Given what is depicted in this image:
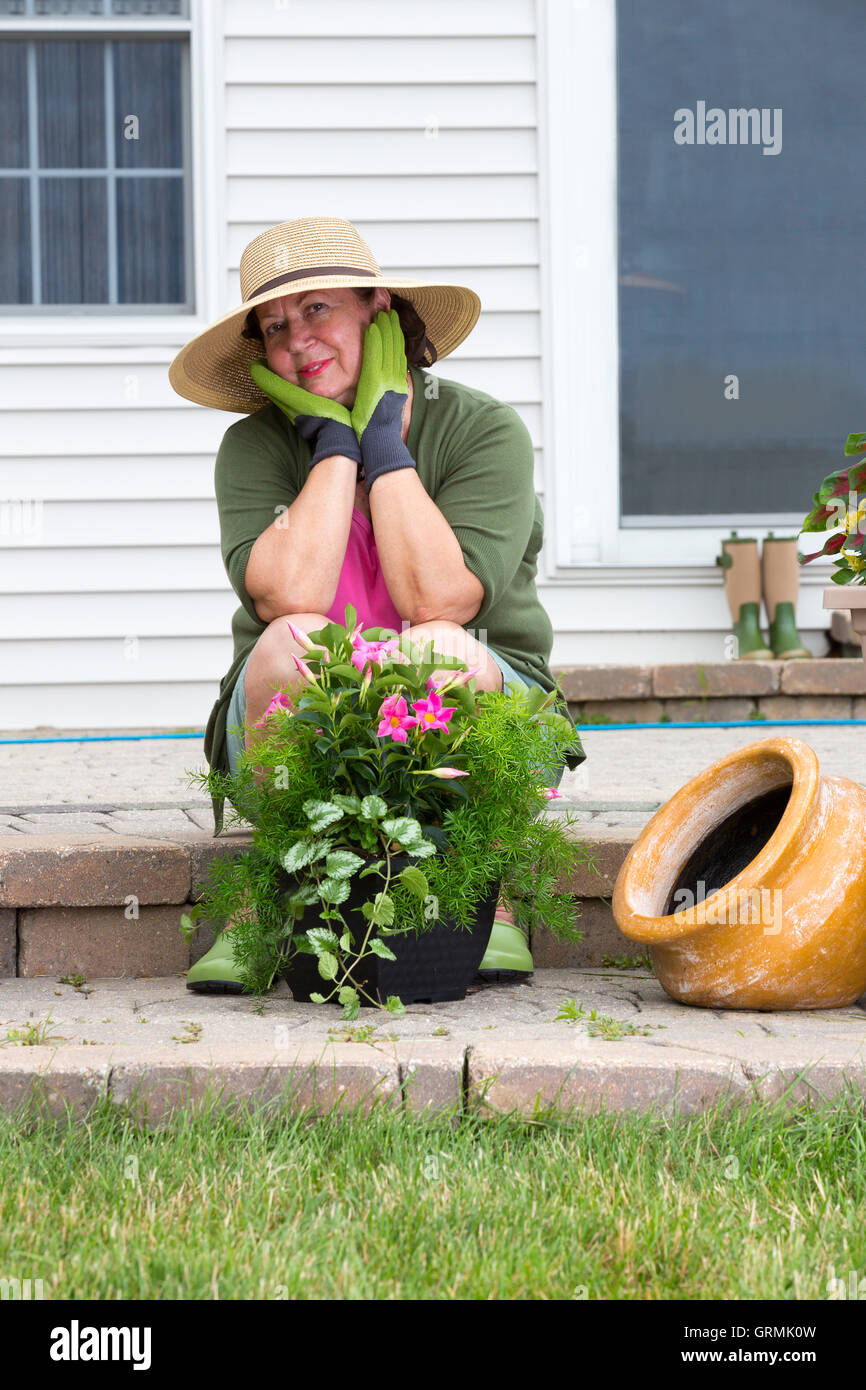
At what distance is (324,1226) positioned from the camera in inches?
57.7

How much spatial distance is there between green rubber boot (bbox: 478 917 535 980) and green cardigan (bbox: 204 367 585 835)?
0.33 m

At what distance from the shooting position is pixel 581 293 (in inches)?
193

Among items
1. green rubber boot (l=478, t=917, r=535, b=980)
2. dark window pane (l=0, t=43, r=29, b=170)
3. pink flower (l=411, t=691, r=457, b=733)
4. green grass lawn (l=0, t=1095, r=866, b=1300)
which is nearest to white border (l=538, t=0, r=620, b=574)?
dark window pane (l=0, t=43, r=29, b=170)

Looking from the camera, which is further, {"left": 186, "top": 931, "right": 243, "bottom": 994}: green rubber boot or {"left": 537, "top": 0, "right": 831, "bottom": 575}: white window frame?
{"left": 537, "top": 0, "right": 831, "bottom": 575}: white window frame

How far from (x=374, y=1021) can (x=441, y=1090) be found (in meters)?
0.29

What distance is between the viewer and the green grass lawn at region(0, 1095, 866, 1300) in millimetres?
1357

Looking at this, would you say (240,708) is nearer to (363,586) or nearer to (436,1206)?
(363,586)

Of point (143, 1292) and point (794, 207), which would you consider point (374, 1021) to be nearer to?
point (143, 1292)

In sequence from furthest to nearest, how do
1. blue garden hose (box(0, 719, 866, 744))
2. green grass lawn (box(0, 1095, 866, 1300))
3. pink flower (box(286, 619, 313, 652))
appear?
blue garden hose (box(0, 719, 866, 744)) < pink flower (box(286, 619, 313, 652)) < green grass lawn (box(0, 1095, 866, 1300))

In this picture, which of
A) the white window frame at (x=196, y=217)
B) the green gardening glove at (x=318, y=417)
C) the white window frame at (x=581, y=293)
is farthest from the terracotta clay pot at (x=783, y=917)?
the white window frame at (x=196, y=217)

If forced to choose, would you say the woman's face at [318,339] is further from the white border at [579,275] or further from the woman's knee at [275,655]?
the white border at [579,275]

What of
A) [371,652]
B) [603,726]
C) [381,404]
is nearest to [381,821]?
[371,652]

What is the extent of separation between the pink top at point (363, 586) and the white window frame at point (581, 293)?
2.43 meters

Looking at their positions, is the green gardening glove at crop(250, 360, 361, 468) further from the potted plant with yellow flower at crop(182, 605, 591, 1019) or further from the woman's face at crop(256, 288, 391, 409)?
the potted plant with yellow flower at crop(182, 605, 591, 1019)
